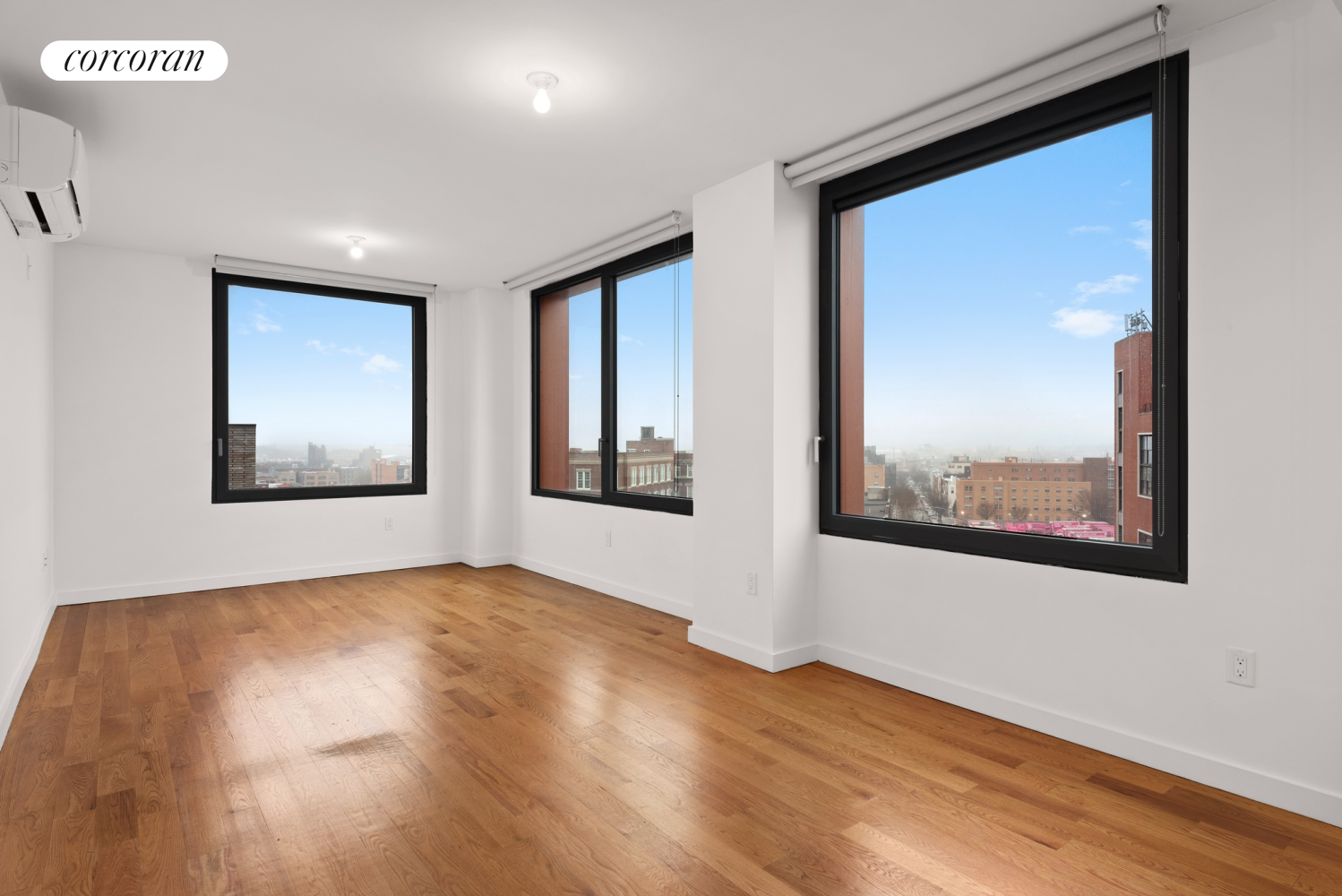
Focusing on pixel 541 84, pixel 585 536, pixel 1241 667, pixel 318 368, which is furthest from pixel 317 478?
pixel 1241 667

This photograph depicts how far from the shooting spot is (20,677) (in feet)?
10.5

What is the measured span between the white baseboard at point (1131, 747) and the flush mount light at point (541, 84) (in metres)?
2.82

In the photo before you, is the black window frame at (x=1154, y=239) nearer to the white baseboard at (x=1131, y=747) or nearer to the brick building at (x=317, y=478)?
the white baseboard at (x=1131, y=747)

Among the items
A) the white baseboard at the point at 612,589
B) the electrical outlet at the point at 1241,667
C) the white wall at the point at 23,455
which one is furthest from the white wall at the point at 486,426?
the electrical outlet at the point at 1241,667

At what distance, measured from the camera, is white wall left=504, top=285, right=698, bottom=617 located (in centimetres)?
476

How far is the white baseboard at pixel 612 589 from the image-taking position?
4702 mm

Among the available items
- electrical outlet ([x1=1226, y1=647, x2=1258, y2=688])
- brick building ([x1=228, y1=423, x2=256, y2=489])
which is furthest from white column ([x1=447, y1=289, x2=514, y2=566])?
electrical outlet ([x1=1226, y1=647, x2=1258, y2=688])

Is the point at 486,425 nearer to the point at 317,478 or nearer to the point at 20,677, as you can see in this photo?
the point at 317,478

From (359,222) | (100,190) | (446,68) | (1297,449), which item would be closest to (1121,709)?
(1297,449)

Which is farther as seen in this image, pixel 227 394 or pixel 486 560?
pixel 486 560

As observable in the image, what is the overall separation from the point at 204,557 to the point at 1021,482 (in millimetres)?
5611

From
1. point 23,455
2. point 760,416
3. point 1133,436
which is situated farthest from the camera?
point 760,416

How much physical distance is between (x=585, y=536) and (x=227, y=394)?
3003mm

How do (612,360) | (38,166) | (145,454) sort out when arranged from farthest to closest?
1. (612,360)
2. (145,454)
3. (38,166)
